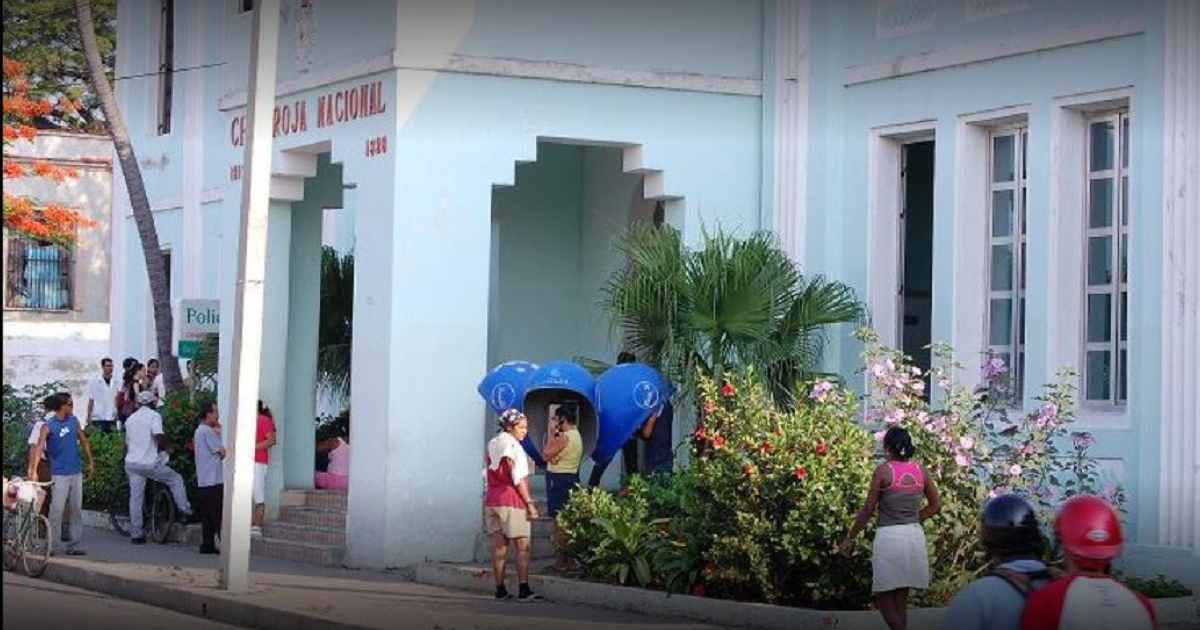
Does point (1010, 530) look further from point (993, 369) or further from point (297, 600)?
point (297, 600)

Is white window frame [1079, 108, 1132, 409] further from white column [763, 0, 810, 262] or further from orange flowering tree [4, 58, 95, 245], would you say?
orange flowering tree [4, 58, 95, 245]

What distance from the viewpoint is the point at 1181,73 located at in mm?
16656

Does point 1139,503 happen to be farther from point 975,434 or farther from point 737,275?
point 737,275

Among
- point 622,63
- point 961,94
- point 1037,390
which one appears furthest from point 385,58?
point 1037,390

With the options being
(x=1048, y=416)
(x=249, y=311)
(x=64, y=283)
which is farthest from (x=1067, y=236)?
(x=64, y=283)

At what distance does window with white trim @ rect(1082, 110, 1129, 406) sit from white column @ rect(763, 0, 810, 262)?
340cm

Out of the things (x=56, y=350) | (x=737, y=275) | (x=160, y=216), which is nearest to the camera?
(x=737, y=275)

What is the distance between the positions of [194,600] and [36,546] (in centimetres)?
351

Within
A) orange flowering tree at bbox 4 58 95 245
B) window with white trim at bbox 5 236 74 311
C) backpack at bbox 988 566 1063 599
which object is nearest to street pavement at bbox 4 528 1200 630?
backpack at bbox 988 566 1063 599

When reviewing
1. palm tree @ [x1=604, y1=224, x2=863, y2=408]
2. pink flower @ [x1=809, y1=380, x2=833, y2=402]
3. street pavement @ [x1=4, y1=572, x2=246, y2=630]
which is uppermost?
palm tree @ [x1=604, y1=224, x2=863, y2=408]

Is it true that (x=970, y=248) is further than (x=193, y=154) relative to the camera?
No

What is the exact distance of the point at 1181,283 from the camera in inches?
655

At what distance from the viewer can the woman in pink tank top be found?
13.6 metres

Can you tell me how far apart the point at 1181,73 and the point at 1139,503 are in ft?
10.8
